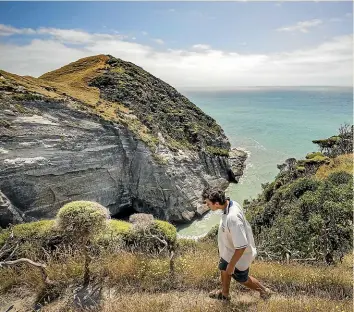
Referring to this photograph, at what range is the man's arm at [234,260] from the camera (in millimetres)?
4980

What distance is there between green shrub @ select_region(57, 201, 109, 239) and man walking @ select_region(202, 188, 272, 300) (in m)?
2.75

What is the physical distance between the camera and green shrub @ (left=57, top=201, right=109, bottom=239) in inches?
266

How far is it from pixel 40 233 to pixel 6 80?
2169 cm

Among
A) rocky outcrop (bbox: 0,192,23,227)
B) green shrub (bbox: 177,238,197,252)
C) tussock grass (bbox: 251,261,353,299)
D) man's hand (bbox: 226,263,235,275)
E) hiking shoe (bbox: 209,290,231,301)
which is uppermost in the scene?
man's hand (bbox: 226,263,235,275)

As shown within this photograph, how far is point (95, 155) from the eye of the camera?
28.5 m

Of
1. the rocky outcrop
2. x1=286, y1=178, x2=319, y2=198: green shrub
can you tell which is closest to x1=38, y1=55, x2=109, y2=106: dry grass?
the rocky outcrop

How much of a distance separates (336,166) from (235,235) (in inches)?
720

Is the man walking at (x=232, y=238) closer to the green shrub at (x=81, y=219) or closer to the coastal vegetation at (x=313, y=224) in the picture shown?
the green shrub at (x=81, y=219)

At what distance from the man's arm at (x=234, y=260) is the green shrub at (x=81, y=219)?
304 centimetres

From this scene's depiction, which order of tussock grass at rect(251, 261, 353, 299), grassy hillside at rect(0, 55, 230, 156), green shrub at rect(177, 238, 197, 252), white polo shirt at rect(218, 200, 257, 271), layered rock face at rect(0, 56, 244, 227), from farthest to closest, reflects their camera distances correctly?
grassy hillside at rect(0, 55, 230, 156), layered rock face at rect(0, 56, 244, 227), green shrub at rect(177, 238, 197, 252), tussock grass at rect(251, 261, 353, 299), white polo shirt at rect(218, 200, 257, 271)

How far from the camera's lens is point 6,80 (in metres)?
27.6

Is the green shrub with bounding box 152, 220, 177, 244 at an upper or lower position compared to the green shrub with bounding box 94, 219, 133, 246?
lower

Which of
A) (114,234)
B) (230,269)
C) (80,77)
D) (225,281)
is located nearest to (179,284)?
(225,281)

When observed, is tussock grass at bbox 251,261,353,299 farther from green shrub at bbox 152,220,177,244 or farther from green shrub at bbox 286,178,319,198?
green shrub at bbox 286,178,319,198
